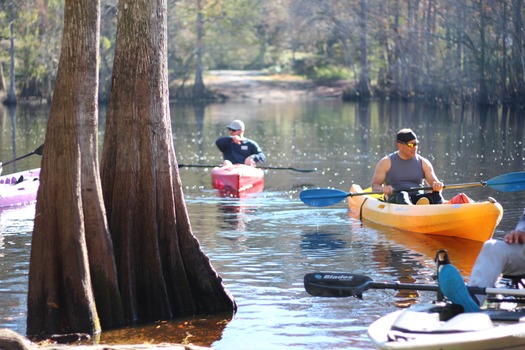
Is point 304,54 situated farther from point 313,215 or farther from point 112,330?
point 112,330

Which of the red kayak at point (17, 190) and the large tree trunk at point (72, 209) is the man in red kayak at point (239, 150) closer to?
the red kayak at point (17, 190)

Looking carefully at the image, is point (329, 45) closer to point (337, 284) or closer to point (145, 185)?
point (145, 185)

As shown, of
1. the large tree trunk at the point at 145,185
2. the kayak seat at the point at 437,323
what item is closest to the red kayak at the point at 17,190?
the large tree trunk at the point at 145,185

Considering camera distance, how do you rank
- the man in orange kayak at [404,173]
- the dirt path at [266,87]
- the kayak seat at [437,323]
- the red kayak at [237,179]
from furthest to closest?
the dirt path at [266,87] → the red kayak at [237,179] → the man in orange kayak at [404,173] → the kayak seat at [437,323]

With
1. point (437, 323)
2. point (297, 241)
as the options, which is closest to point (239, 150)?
point (297, 241)

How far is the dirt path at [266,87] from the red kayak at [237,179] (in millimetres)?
47937

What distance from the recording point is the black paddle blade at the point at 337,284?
8969mm

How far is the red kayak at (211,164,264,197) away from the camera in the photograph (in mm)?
20766

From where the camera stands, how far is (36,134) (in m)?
36.0

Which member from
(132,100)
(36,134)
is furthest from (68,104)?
(36,134)

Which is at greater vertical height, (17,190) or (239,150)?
(239,150)

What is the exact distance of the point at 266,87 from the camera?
7238 cm

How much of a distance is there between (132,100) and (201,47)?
6138 cm

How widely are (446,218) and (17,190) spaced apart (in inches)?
289
